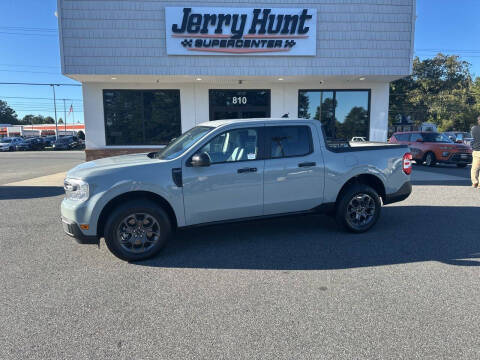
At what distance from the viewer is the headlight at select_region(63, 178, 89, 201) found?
4.11 m

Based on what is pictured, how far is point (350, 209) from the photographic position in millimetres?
5375

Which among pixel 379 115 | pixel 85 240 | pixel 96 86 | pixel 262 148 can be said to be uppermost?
pixel 96 86

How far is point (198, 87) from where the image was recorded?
1384cm

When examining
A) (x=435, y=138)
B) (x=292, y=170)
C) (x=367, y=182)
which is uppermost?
(x=435, y=138)

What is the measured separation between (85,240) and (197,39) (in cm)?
940

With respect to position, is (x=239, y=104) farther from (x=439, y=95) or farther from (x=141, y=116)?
(x=439, y=95)

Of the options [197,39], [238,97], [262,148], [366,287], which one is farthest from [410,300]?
[238,97]

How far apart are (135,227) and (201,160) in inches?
48.3

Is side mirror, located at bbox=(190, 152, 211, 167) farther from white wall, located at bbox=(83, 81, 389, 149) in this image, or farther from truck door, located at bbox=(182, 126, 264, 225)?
white wall, located at bbox=(83, 81, 389, 149)

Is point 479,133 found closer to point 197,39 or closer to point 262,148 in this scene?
point 262,148

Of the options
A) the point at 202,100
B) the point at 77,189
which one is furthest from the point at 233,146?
the point at 202,100

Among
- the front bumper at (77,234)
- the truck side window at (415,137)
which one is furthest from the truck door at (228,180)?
the truck side window at (415,137)

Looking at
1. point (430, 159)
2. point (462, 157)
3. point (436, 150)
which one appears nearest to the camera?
point (462, 157)

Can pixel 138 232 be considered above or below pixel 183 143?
below
